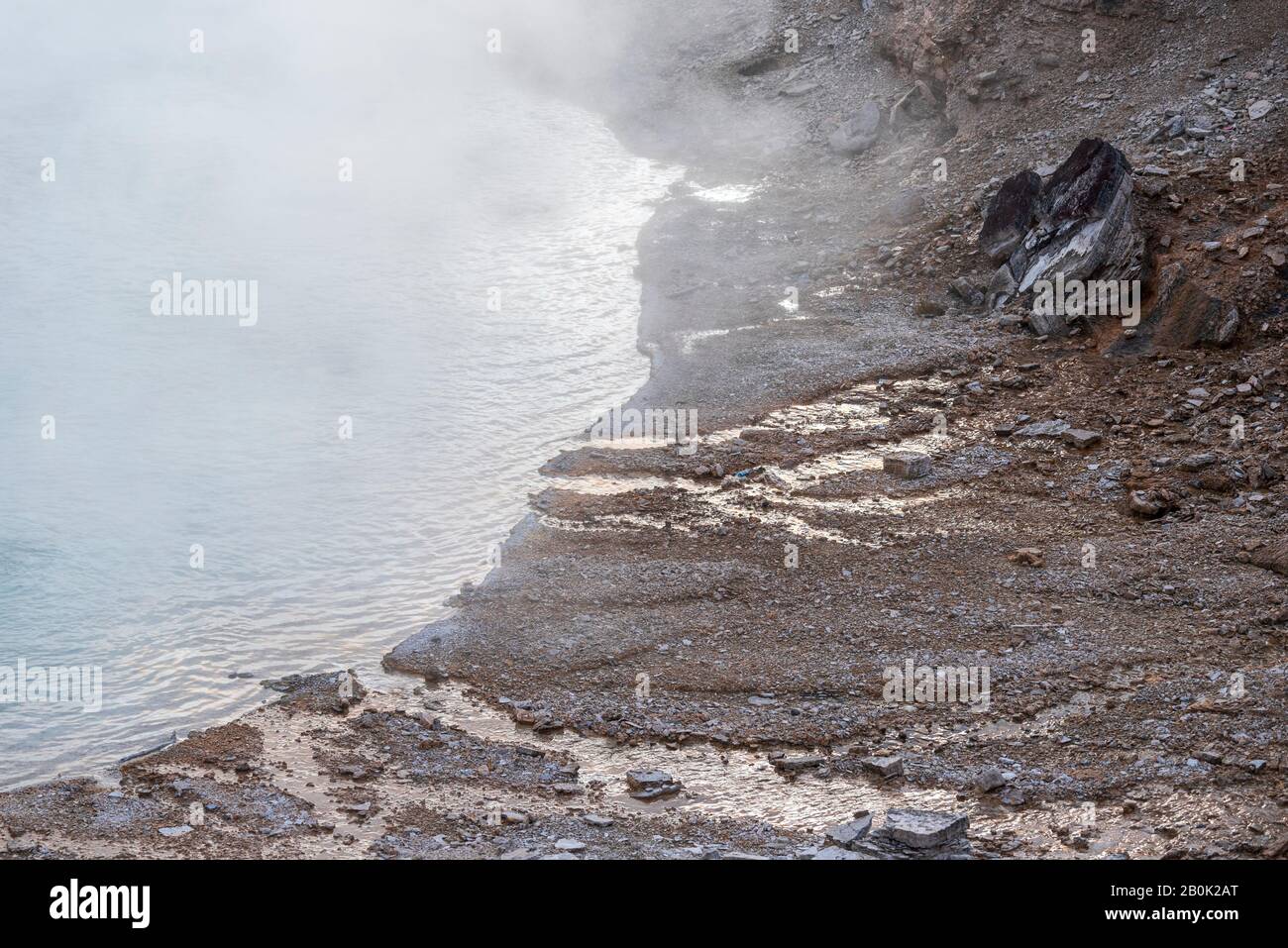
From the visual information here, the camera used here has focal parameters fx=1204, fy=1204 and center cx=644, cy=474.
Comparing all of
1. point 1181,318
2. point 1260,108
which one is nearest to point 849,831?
point 1181,318

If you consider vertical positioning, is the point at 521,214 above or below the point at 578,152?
below

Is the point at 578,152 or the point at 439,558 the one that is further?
the point at 578,152

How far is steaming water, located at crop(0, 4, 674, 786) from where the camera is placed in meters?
9.07

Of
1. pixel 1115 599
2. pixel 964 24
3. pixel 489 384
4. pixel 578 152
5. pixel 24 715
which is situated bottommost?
pixel 24 715

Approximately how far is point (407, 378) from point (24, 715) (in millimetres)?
6482

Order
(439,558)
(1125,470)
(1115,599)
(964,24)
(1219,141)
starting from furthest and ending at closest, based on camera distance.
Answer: (964,24), (1219,141), (1125,470), (439,558), (1115,599)

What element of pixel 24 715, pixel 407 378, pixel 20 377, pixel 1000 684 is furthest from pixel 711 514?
pixel 20 377

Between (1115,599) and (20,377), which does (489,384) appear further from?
(1115,599)

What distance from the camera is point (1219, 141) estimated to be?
46.8ft

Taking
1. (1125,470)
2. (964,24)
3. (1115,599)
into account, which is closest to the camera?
(1115,599)

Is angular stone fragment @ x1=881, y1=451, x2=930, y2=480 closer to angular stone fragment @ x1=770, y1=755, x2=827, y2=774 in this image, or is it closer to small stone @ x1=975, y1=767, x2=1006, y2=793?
angular stone fragment @ x1=770, y1=755, x2=827, y2=774

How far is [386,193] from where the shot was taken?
19203 millimetres

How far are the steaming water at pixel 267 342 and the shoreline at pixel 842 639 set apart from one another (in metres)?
0.89

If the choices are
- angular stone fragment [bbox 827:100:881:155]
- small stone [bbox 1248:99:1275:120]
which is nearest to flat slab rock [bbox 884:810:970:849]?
small stone [bbox 1248:99:1275:120]
